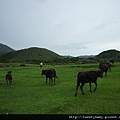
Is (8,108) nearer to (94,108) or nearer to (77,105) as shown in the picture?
(77,105)

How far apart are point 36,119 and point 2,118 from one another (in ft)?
6.31

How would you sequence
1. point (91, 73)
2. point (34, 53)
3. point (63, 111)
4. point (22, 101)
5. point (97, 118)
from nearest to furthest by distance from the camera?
point (97, 118) → point (63, 111) → point (22, 101) → point (91, 73) → point (34, 53)

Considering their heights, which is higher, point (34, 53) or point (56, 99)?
point (34, 53)

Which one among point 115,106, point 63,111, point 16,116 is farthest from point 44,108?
point 115,106

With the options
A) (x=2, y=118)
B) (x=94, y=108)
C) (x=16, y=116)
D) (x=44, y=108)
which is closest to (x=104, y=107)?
(x=94, y=108)

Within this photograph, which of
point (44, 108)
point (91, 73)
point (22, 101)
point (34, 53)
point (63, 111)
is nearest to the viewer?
point (63, 111)

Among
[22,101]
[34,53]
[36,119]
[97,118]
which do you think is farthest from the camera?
[34,53]

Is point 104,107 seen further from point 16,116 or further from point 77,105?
point 16,116

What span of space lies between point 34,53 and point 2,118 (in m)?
160

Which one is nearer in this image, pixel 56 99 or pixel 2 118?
pixel 2 118

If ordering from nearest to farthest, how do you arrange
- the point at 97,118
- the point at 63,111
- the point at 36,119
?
the point at 97,118
the point at 36,119
the point at 63,111

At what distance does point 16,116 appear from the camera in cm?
984

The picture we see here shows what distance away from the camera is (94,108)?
11.3 metres

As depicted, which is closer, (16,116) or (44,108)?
(16,116)
